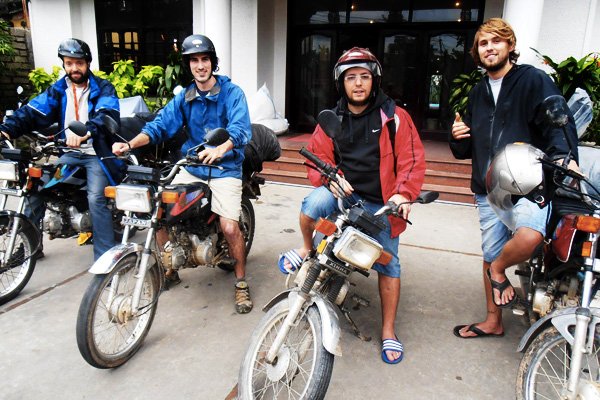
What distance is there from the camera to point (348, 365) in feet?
8.05

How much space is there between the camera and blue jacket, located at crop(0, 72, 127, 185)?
330 cm

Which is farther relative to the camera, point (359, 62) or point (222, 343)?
point (222, 343)

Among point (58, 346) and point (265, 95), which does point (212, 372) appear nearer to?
point (58, 346)

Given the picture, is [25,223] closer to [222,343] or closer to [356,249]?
[222,343]

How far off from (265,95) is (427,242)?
451 cm

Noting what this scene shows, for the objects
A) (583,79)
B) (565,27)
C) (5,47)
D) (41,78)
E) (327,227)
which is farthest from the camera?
(5,47)

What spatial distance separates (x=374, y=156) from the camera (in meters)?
2.55

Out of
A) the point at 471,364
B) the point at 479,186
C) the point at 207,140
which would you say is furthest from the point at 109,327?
the point at 479,186

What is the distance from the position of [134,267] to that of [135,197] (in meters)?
0.42

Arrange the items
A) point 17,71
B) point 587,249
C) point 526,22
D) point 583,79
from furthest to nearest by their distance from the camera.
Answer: point 17,71
point 526,22
point 583,79
point 587,249

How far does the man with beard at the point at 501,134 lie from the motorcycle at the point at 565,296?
0.14 meters

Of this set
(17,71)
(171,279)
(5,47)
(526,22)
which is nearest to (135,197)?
(171,279)

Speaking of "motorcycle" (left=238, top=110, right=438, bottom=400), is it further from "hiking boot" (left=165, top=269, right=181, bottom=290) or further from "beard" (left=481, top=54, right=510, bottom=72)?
"hiking boot" (left=165, top=269, right=181, bottom=290)

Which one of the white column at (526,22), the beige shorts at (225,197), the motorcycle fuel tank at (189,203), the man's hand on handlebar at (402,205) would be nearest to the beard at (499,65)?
the man's hand on handlebar at (402,205)
